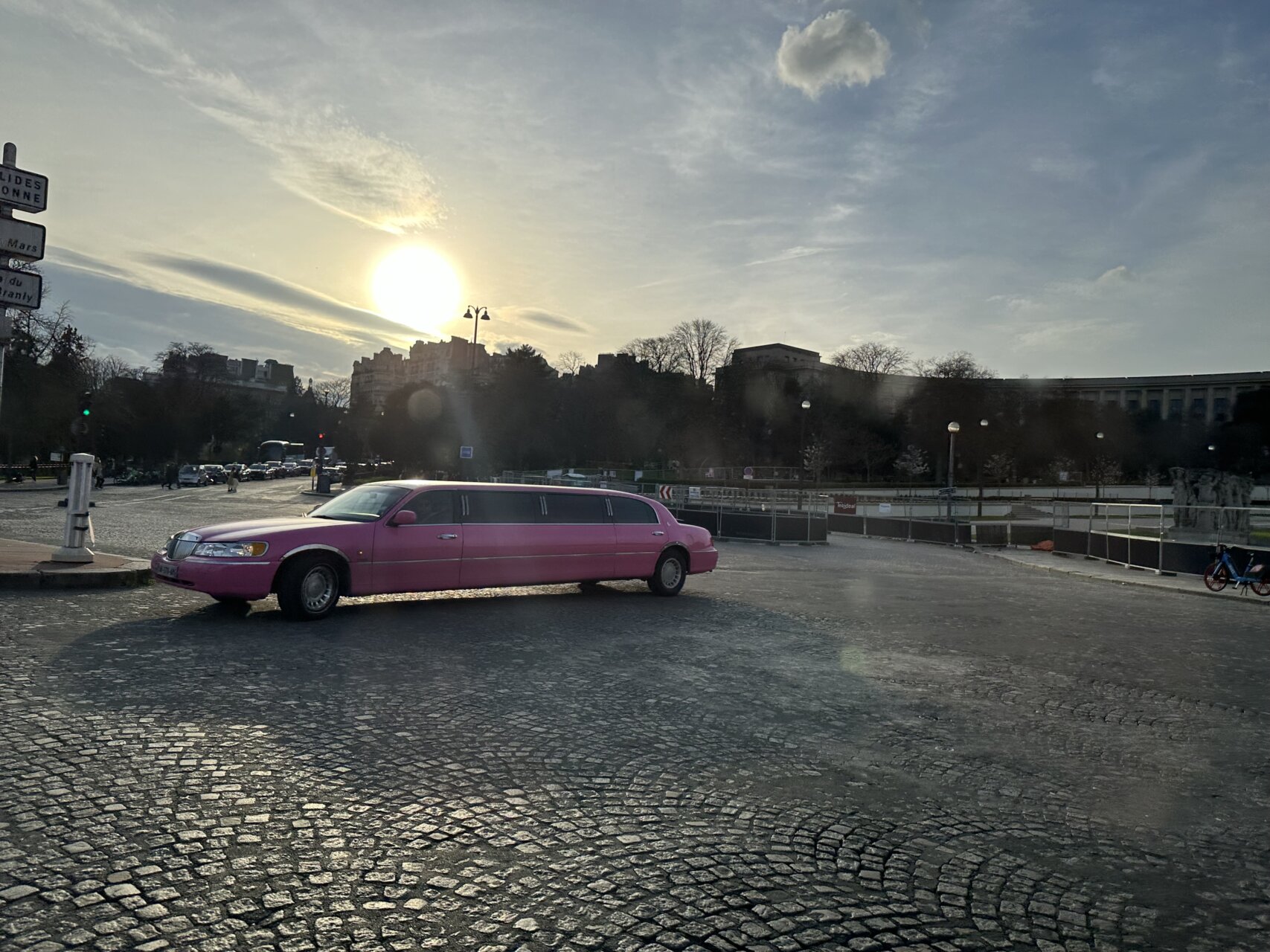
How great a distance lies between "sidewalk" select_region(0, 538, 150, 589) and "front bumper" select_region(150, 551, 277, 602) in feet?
9.20

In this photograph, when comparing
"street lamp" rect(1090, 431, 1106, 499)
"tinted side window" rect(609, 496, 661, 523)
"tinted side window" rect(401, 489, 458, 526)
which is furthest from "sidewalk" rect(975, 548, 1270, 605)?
"street lamp" rect(1090, 431, 1106, 499)

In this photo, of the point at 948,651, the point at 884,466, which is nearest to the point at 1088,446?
the point at 884,466

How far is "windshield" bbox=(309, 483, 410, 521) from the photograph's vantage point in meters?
11.1

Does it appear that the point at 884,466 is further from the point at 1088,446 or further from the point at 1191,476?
the point at 1191,476

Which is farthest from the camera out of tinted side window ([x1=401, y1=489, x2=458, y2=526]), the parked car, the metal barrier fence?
the parked car

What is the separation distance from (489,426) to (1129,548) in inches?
2451

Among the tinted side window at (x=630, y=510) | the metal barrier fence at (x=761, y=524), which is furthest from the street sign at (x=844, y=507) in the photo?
the tinted side window at (x=630, y=510)

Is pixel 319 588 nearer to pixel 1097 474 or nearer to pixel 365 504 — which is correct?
pixel 365 504

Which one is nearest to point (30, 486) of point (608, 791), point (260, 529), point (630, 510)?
point (630, 510)

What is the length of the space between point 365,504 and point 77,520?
15.6 ft

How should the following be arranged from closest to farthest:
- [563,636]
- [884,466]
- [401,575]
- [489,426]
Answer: [563,636], [401,575], [489,426], [884,466]

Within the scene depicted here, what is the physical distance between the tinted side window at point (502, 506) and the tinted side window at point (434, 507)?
23 cm

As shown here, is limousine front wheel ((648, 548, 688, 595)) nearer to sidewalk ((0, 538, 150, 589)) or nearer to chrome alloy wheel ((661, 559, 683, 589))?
chrome alloy wheel ((661, 559, 683, 589))

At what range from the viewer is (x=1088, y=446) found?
10125 cm
